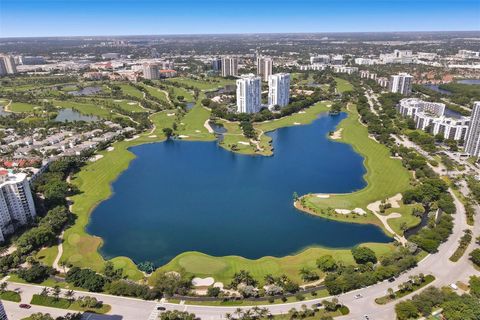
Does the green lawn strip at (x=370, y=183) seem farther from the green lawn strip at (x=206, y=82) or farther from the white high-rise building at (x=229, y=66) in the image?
the white high-rise building at (x=229, y=66)

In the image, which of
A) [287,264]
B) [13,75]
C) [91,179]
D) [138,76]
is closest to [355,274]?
[287,264]

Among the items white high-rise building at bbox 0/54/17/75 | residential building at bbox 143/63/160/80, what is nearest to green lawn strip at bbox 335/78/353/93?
residential building at bbox 143/63/160/80

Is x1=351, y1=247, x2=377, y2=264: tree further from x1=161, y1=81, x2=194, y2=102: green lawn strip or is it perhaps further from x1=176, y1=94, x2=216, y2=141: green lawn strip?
x1=161, y1=81, x2=194, y2=102: green lawn strip

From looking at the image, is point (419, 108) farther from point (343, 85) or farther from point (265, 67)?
point (265, 67)

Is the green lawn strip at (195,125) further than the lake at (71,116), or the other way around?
the lake at (71,116)

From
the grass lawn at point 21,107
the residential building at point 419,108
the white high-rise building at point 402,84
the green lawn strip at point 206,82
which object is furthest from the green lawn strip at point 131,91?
the white high-rise building at point 402,84

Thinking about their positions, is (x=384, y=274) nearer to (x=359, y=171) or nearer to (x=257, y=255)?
(x=257, y=255)
